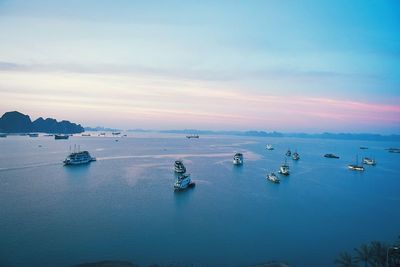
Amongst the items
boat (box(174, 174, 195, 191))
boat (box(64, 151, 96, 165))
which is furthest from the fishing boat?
boat (box(174, 174, 195, 191))

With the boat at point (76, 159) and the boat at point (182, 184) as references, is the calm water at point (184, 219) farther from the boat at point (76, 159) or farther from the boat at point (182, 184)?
the boat at point (76, 159)

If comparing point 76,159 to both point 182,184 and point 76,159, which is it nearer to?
point 76,159

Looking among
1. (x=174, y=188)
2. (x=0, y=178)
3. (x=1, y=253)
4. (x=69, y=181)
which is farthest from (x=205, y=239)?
(x=0, y=178)

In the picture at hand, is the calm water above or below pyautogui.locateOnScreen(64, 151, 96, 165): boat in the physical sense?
below

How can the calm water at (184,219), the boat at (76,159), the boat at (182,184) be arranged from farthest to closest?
the boat at (76,159), the boat at (182,184), the calm water at (184,219)

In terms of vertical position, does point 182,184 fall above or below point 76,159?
below

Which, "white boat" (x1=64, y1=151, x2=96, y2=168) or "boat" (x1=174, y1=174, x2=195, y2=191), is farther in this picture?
"white boat" (x1=64, y1=151, x2=96, y2=168)

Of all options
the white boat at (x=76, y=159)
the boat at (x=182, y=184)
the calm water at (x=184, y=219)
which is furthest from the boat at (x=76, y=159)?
the boat at (x=182, y=184)

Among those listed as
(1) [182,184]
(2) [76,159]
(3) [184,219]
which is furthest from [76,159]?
(3) [184,219]

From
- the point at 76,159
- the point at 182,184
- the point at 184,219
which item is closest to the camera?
the point at 184,219

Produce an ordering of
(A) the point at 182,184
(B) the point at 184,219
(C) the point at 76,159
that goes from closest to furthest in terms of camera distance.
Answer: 1. (B) the point at 184,219
2. (A) the point at 182,184
3. (C) the point at 76,159

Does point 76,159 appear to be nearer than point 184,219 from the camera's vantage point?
No

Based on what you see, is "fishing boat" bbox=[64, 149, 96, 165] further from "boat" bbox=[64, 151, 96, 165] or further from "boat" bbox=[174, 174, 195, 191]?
"boat" bbox=[174, 174, 195, 191]
